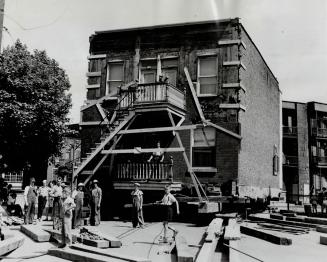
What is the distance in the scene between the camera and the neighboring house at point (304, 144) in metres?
47.2

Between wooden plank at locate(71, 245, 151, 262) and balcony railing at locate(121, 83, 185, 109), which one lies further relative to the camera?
balcony railing at locate(121, 83, 185, 109)

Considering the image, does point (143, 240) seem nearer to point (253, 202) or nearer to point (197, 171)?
point (197, 171)

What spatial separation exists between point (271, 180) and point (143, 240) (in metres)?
15.5

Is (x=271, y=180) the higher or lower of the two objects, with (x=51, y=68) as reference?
lower

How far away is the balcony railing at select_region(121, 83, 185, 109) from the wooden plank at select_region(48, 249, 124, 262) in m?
10.0

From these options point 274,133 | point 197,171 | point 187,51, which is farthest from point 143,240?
point 274,133

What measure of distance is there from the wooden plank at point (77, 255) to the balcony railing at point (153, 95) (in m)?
10.0

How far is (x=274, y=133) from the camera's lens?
28500 mm

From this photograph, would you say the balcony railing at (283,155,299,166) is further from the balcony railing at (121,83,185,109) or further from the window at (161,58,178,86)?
the balcony railing at (121,83,185,109)

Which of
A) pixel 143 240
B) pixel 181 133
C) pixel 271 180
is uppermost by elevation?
pixel 181 133

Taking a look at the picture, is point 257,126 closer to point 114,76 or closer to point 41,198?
point 114,76

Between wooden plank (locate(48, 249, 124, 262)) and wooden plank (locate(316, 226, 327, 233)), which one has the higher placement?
wooden plank (locate(316, 226, 327, 233))

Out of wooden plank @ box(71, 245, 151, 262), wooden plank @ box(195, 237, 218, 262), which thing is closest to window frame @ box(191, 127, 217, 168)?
wooden plank @ box(195, 237, 218, 262)

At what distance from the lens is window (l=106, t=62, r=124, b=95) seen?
76.3 ft
